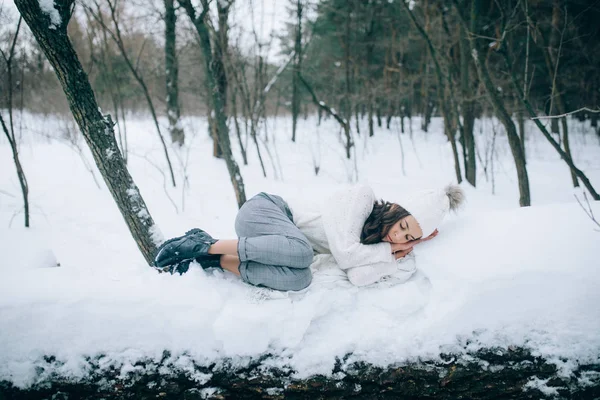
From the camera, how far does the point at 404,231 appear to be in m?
2.03

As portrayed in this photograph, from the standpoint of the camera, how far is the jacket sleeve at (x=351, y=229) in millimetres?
1988

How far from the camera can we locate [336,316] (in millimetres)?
1847

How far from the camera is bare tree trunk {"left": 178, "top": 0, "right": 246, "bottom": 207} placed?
348 cm

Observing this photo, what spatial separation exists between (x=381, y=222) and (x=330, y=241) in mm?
379

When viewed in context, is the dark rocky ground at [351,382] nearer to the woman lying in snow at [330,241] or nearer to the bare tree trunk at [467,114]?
Answer: the woman lying in snow at [330,241]

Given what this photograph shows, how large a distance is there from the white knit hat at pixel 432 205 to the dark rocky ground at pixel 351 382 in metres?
0.84

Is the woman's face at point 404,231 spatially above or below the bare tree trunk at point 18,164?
below

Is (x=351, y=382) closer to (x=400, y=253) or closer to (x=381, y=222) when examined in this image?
(x=400, y=253)

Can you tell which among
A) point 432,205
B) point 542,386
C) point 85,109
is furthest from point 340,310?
point 85,109

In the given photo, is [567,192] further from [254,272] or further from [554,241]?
[254,272]

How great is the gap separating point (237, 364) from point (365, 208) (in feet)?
4.24

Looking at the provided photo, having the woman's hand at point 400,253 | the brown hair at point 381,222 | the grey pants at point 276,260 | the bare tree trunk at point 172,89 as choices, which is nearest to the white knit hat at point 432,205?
the brown hair at point 381,222

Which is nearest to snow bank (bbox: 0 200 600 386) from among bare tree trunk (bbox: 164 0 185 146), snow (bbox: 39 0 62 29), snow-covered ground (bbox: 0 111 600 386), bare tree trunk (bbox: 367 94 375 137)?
snow-covered ground (bbox: 0 111 600 386)

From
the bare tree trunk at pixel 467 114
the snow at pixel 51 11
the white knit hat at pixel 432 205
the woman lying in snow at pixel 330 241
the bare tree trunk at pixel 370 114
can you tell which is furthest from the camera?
the bare tree trunk at pixel 370 114
